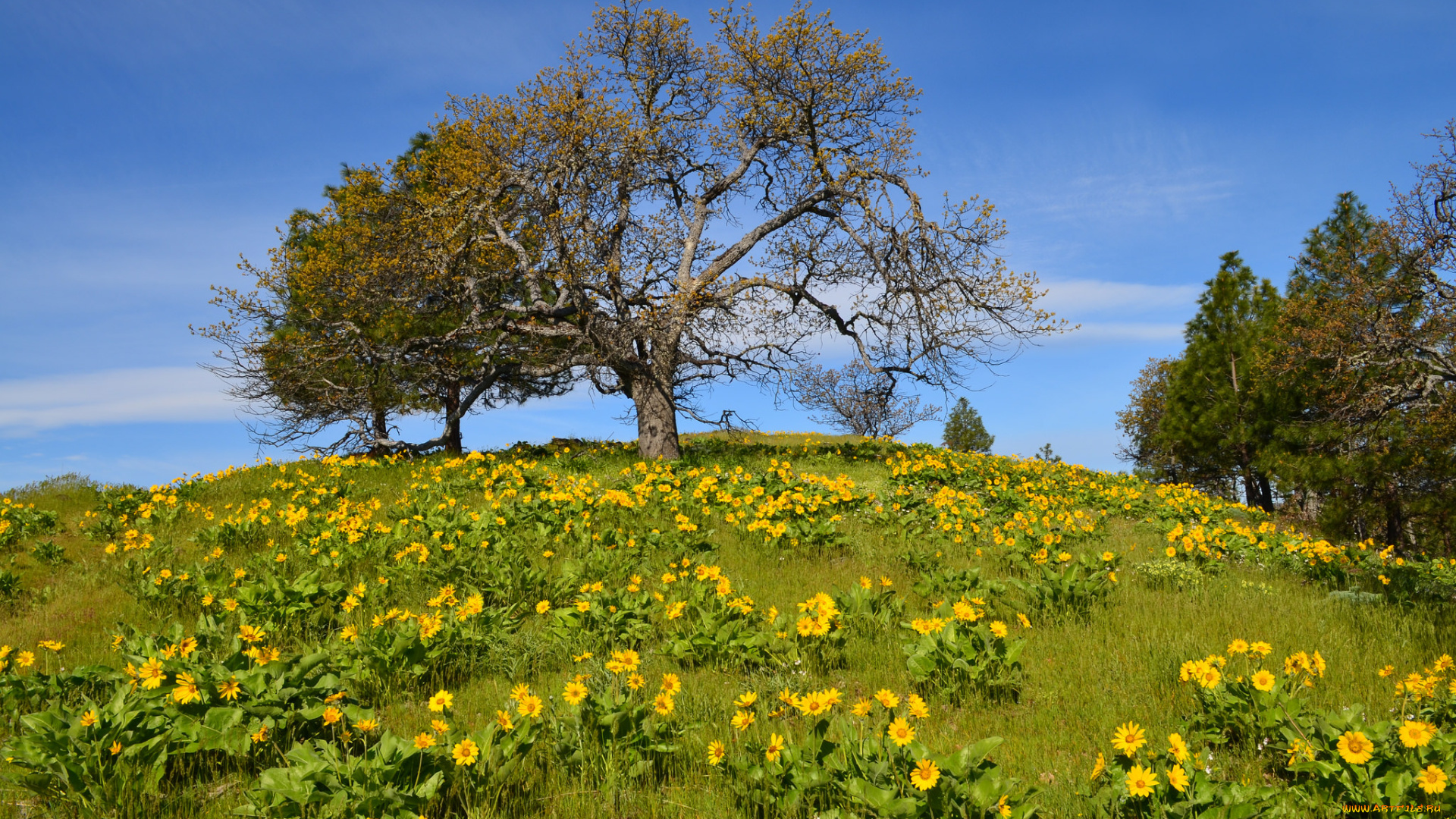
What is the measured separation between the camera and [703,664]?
15.5ft

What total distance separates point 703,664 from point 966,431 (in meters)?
44.6

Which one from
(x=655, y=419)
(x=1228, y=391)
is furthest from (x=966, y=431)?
(x=655, y=419)

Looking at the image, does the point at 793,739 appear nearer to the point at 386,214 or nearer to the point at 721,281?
the point at 721,281

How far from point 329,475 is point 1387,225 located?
21.5m

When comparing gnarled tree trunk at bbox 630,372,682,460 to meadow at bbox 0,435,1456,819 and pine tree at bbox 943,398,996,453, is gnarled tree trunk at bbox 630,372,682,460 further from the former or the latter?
pine tree at bbox 943,398,996,453

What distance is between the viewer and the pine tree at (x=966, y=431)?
45.8m

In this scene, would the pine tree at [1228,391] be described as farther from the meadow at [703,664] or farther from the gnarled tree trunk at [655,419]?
the gnarled tree trunk at [655,419]

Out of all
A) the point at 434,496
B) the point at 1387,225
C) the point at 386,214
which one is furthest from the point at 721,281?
the point at 1387,225

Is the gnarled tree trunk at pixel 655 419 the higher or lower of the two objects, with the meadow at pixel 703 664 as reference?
higher

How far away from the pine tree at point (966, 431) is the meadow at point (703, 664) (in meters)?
37.3

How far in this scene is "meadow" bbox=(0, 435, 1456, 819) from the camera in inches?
123

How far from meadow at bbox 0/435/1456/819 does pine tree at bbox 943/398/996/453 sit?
122 ft

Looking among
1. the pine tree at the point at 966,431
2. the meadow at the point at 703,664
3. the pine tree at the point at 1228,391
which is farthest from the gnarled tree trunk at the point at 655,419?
the pine tree at the point at 966,431

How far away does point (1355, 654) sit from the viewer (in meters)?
5.07
